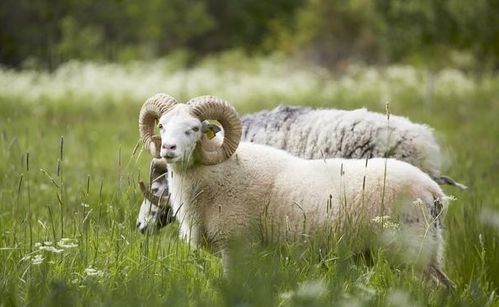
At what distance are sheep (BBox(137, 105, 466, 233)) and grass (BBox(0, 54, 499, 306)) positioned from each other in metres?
0.46

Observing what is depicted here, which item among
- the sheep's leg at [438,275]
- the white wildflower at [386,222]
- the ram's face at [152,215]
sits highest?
the white wildflower at [386,222]

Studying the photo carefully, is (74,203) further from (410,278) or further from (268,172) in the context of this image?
(410,278)

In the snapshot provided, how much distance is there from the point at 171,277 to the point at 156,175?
2179 millimetres

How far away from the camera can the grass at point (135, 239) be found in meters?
4.45

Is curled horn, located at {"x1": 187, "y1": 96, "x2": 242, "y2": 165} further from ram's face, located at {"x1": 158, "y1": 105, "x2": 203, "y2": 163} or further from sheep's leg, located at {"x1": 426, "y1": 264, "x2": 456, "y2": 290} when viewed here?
sheep's leg, located at {"x1": 426, "y1": 264, "x2": 456, "y2": 290}

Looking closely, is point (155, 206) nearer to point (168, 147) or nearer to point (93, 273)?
point (168, 147)

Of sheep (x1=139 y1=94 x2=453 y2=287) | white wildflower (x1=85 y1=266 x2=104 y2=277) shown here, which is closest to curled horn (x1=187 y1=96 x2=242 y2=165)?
sheep (x1=139 y1=94 x2=453 y2=287)

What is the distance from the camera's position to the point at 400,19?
20578 mm

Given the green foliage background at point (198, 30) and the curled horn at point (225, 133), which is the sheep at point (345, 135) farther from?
the green foliage background at point (198, 30)

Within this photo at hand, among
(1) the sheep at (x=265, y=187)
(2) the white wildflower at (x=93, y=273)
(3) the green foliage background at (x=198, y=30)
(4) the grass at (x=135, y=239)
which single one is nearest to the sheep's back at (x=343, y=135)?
(4) the grass at (x=135, y=239)

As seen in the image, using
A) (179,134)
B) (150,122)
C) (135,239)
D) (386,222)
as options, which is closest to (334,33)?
(150,122)

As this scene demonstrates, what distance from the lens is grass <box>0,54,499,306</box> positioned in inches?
175

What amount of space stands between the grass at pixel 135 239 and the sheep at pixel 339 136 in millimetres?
457

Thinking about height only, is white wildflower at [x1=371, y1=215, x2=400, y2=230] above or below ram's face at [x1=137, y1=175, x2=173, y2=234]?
above
